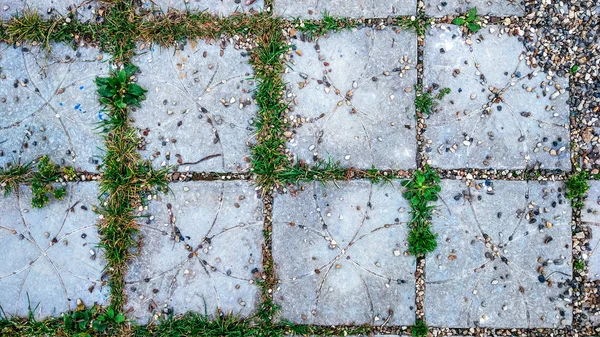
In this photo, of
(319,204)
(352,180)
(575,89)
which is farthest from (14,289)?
(575,89)

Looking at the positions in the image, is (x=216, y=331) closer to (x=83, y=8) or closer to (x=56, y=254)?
(x=56, y=254)

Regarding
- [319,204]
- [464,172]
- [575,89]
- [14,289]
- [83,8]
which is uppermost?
[83,8]

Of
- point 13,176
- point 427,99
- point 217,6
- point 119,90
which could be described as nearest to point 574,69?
point 427,99

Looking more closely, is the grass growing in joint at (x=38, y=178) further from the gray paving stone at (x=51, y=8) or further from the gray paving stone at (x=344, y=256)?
the gray paving stone at (x=344, y=256)

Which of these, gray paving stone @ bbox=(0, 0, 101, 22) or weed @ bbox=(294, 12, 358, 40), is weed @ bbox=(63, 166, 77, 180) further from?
weed @ bbox=(294, 12, 358, 40)

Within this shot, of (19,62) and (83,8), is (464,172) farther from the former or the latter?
(19,62)

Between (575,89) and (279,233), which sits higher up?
(575,89)

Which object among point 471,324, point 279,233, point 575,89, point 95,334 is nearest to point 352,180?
point 279,233
